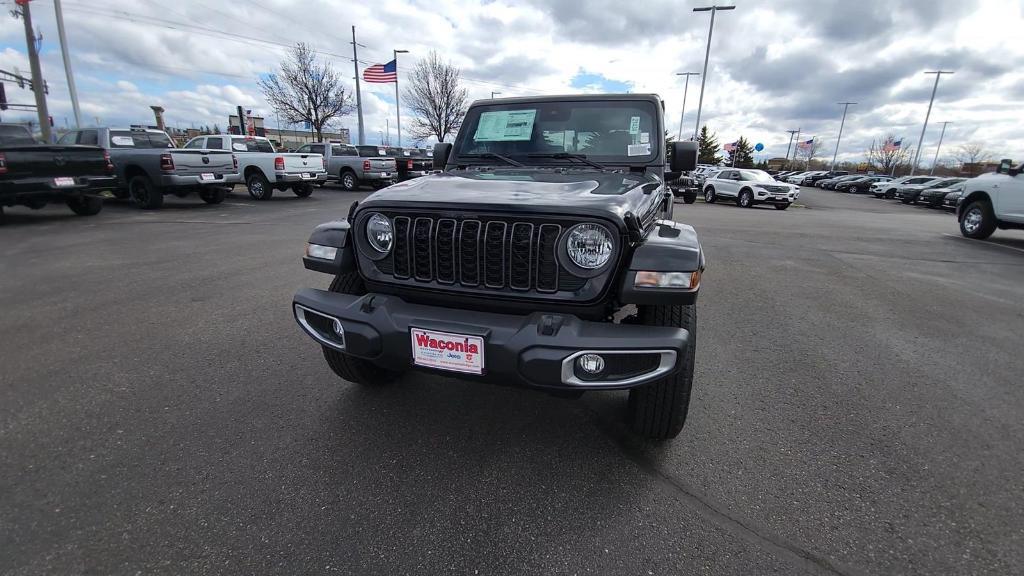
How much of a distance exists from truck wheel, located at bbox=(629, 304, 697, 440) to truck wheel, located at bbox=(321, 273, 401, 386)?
1.50 m

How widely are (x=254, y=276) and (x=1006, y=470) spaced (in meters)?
6.56

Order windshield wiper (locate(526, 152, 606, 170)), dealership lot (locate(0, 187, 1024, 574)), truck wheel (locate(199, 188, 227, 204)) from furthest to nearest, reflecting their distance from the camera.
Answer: truck wheel (locate(199, 188, 227, 204))
windshield wiper (locate(526, 152, 606, 170))
dealership lot (locate(0, 187, 1024, 574))

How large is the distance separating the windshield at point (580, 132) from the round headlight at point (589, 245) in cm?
138

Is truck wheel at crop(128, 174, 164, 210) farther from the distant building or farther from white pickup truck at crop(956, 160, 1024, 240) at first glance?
white pickup truck at crop(956, 160, 1024, 240)

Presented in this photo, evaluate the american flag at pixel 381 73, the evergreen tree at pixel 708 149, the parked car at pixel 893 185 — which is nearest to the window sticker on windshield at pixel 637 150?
the american flag at pixel 381 73

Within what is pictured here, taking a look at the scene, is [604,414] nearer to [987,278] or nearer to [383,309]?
[383,309]

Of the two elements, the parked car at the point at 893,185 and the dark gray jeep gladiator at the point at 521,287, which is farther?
the parked car at the point at 893,185

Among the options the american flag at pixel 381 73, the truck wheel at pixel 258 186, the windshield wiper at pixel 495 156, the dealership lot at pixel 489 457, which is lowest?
the dealership lot at pixel 489 457

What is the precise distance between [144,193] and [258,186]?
2970mm

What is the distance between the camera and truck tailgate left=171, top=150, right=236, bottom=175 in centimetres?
1089

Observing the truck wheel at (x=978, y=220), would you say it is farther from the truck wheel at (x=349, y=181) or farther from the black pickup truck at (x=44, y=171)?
the truck wheel at (x=349, y=181)

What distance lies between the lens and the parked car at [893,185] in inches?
1017

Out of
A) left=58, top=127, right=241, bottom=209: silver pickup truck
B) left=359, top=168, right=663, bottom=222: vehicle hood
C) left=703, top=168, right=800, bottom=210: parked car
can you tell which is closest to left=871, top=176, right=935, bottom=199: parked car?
left=703, top=168, right=800, bottom=210: parked car

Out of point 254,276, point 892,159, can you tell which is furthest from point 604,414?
point 892,159
